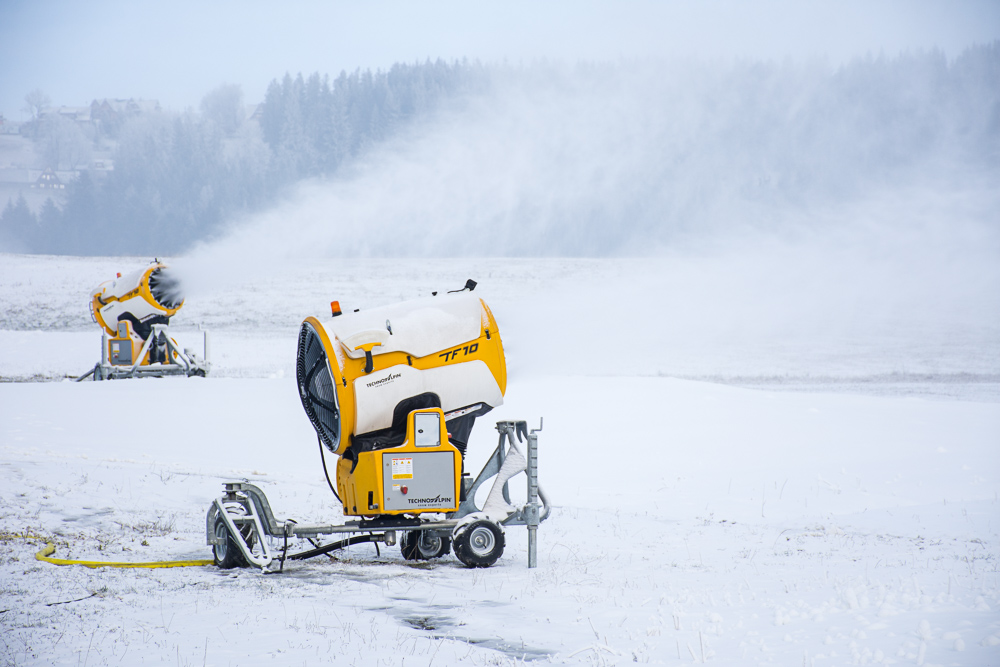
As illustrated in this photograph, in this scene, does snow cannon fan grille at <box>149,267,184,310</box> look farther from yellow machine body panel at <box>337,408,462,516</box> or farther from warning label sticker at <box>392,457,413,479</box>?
warning label sticker at <box>392,457,413,479</box>

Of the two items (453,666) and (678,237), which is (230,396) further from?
(678,237)

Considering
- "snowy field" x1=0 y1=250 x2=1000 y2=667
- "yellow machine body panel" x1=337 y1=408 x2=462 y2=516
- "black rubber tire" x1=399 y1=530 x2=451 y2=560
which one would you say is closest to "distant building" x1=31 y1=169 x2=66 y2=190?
"snowy field" x1=0 y1=250 x2=1000 y2=667

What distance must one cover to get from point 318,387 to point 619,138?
239ft

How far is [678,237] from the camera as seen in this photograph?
6694cm

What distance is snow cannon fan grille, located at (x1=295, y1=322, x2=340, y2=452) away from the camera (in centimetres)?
771

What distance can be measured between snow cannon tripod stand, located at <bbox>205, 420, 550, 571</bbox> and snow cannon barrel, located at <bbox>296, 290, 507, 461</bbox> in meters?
0.31

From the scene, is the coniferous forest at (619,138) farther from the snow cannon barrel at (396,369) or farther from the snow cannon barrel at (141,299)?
the snow cannon barrel at (396,369)

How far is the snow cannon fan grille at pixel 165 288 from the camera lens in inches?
831

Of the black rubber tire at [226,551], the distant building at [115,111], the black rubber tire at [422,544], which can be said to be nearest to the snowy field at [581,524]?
the black rubber tire at [422,544]

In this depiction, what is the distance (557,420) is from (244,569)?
9.77 metres

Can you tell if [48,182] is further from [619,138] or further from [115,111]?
[619,138]

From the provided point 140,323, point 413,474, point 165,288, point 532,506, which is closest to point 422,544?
point 413,474

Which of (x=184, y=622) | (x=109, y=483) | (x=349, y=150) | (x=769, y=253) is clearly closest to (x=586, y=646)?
(x=184, y=622)

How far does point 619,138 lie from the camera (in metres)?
77.5
